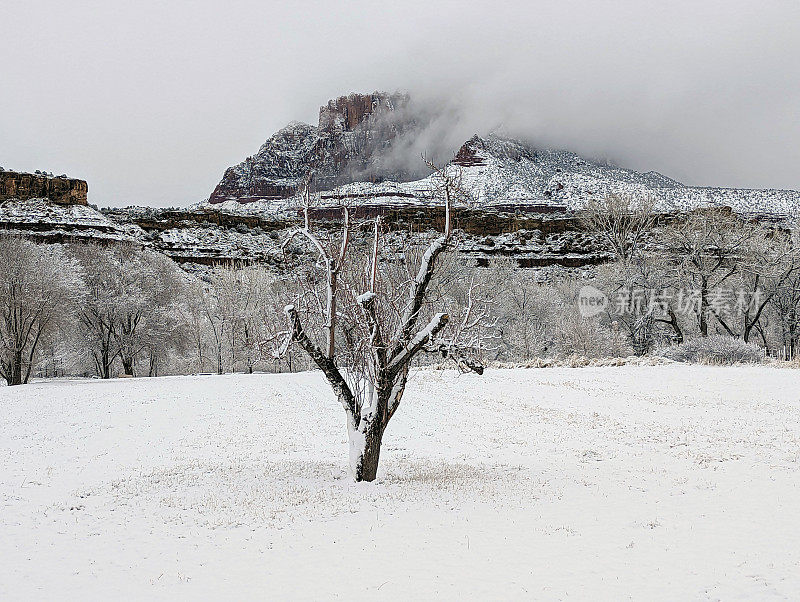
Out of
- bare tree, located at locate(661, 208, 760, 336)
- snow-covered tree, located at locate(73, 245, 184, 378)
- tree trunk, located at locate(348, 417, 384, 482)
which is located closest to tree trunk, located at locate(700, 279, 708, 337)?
bare tree, located at locate(661, 208, 760, 336)

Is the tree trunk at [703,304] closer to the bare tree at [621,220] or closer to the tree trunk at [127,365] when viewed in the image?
the bare tree at [621,220]

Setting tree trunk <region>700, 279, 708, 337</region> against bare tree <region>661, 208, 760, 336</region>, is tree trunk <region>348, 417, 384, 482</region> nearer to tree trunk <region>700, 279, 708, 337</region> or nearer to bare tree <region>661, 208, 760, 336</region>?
bare tree <region>661, 208, 760, 336</region>

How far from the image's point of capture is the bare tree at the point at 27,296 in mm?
28312

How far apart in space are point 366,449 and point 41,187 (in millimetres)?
103962

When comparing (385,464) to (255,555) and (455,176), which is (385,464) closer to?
(255,555)

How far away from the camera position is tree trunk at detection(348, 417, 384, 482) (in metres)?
9.67

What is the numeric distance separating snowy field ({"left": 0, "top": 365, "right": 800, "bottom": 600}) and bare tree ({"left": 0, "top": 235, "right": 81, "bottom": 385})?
492 inches

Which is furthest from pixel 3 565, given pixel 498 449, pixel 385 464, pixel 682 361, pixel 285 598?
pixel 682 361

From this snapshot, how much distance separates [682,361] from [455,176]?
78.1 ft

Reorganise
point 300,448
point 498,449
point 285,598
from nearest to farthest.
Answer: point 285,598 < point 498,449 < point 300,448

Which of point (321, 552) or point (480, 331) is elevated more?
point (480, 331)

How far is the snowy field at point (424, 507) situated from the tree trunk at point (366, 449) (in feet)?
1.06

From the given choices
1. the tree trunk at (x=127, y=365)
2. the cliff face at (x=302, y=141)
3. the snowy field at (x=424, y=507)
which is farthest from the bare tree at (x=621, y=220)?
the cliff face at (x=302, y=141)

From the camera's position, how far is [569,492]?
913 cm
